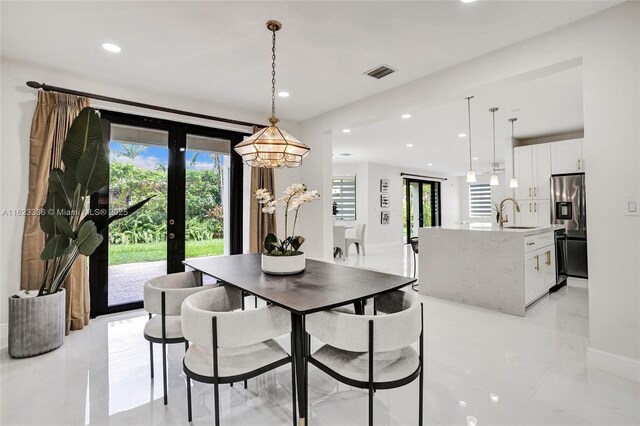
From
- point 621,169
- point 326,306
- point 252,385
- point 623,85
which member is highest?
point 623,85

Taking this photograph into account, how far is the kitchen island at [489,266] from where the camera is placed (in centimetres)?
358

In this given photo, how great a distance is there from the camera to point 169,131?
4.07m

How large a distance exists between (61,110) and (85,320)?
2.19 metres

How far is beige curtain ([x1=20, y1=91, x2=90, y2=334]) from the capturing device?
3037 mm

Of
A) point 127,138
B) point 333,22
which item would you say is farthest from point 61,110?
point 333,22

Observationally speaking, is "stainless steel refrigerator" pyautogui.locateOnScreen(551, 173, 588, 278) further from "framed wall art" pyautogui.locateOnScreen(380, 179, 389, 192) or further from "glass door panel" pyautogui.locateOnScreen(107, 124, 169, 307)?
"glass door panel" pyautogui.locateOnScreen(107, 124, 169, 307)

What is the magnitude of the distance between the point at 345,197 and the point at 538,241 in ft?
20.6

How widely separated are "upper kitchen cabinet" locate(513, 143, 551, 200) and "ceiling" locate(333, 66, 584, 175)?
36cm

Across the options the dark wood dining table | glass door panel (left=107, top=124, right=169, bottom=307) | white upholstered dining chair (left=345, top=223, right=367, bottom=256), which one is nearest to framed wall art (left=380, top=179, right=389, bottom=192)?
white upholstered dining chair (left=345, top=223, right=367, bottom=256)

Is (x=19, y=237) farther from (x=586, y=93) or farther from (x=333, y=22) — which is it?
(x=586, y=93)

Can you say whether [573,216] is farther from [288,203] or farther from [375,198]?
[288,203]

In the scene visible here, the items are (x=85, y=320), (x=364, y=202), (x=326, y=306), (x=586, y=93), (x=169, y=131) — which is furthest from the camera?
(x=364, y=202)

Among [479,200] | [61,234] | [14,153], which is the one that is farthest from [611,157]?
[479,200]

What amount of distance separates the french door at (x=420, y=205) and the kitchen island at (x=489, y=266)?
6151 millimetres
